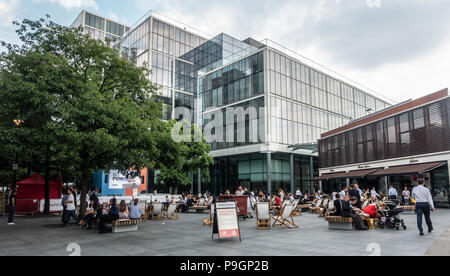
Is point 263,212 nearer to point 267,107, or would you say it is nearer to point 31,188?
point 31,188

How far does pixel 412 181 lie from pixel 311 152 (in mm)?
18535

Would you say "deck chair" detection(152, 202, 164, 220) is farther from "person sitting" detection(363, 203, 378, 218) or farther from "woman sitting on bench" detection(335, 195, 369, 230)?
"person sitting" detection(363, 203, 378, 218)

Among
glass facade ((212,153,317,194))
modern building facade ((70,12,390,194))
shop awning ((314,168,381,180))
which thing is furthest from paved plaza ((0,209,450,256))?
glass facade ((212,153,317,194))

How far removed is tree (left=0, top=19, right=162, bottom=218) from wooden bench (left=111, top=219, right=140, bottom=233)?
2.80 metres

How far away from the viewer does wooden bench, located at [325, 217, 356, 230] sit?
11137 mm

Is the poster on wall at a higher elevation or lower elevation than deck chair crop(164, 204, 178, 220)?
higher

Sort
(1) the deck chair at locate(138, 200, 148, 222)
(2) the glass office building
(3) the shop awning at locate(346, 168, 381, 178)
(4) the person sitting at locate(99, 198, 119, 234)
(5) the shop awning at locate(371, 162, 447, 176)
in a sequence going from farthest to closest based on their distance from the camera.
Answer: (2) the glass office building, (3) the shop awning at locate(346, 168, 381, 178), (5) the shop awning at locate(371, 162, 447, 176), (1) the deck chair at locate(138, 200, 148, 222), (4) the person sitting at locate(99, 198, 119, 234)

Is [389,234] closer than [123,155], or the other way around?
[389,234]

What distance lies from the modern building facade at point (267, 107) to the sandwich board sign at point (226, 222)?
26.4 meters

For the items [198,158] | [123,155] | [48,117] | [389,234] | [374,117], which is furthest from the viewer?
[198,158]

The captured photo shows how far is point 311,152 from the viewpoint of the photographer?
43.8m

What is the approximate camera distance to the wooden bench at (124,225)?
37.9 feet
